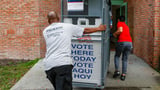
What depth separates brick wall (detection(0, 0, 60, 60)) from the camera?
322 inches

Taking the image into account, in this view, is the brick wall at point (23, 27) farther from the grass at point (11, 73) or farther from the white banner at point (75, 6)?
the white banner at point (75, 6)

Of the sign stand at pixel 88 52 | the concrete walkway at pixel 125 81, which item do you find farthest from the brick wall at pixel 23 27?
the sign stand at pixel 88 52

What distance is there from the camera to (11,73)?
6.70 meters

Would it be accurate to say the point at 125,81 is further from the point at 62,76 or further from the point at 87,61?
the point at 62,76

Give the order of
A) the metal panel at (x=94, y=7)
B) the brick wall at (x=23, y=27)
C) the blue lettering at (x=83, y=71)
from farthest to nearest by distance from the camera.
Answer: the brick wall at (x=23, y=27), the metal panel at (x=94, y=7), the blue lettering at (x=83, y=71)

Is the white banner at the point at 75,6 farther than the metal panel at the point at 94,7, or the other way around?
the metal panel at the point at 94,7

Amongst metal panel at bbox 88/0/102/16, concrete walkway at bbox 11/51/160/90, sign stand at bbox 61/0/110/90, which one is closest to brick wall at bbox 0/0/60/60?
concrete walkway at bbox 11/51/160/90

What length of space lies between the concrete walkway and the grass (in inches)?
10.4

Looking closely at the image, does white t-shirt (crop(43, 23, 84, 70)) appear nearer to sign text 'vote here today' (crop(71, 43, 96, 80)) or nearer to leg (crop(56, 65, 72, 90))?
leg (crop(56, 65, 72, 90))

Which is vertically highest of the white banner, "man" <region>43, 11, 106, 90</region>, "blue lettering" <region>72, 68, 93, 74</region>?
the white banner

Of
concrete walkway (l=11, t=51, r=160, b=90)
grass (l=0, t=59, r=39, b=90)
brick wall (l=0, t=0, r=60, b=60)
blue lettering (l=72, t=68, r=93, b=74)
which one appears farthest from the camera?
brick wall (l=0, t=0, r=60, b=60)

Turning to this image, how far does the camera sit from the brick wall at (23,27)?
322 inches

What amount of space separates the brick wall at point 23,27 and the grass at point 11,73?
0.51m

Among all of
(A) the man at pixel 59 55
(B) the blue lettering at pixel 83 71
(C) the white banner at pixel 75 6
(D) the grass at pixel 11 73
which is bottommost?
(D) the grass at pixel 11 73
